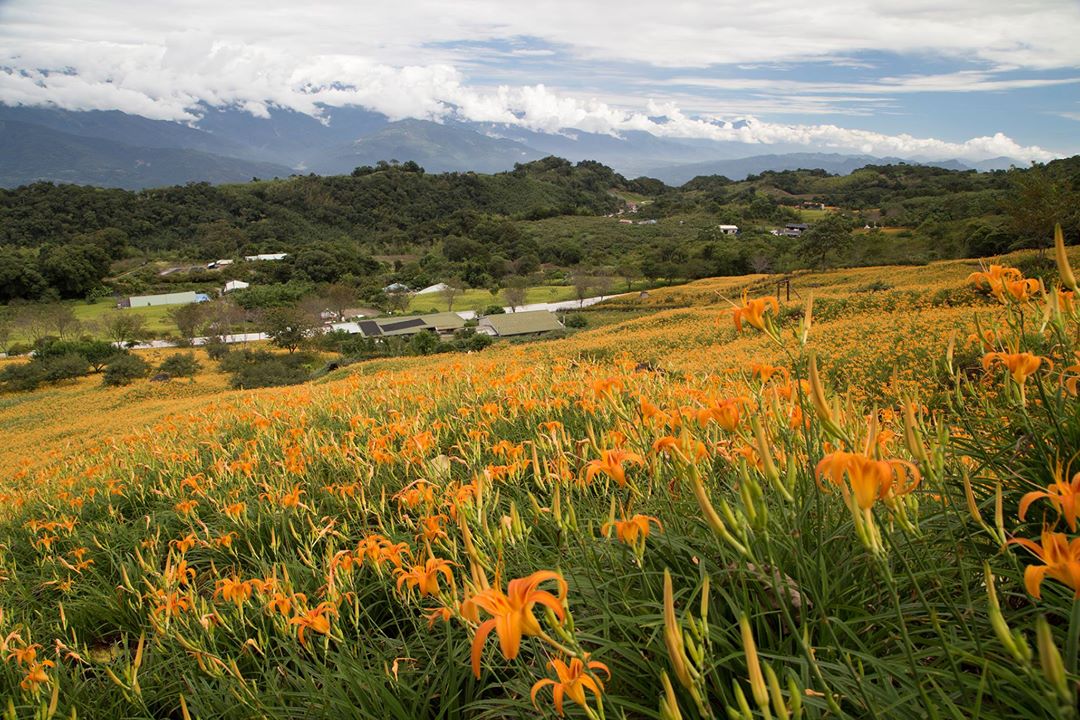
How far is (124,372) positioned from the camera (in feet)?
94.2

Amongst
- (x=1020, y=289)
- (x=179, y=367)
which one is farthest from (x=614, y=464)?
(x=179, y=367)

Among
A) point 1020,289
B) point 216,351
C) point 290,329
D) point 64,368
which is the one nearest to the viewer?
point 1020,289

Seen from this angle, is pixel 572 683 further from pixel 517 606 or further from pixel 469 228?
pixel 469 228

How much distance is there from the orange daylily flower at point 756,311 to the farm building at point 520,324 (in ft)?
126

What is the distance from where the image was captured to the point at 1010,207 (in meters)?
24.9

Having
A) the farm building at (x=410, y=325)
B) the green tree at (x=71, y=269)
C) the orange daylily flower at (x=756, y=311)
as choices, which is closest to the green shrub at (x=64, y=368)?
the farm building at (x=410, y=325)

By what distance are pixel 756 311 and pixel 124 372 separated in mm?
33882

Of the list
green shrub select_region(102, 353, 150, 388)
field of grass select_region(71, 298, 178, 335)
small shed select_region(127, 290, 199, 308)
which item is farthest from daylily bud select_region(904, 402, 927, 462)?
small shed select_region(127, 290, 199, 308)

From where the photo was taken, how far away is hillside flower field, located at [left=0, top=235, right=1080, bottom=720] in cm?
117

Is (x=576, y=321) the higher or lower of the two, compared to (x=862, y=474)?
lower

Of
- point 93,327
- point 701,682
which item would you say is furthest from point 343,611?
point 93,327

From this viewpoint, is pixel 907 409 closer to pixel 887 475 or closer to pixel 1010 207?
pixel 887 475

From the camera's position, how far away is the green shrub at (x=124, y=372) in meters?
28.5

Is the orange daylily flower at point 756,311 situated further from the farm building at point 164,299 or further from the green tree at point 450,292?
the farm building at point 164,299
